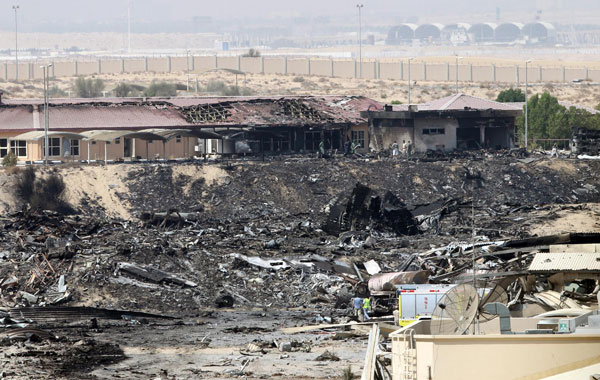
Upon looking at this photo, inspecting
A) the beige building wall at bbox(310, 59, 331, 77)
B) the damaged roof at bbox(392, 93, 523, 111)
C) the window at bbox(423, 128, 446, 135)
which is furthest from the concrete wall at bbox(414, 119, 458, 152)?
the beige building wall at bbox(310, 59, 331, 77)

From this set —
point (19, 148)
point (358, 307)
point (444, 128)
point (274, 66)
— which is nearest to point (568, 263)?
point (358, 307)

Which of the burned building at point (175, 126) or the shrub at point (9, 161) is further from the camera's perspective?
the burned building at point (175, 126)

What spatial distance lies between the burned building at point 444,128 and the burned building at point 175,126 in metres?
1.83

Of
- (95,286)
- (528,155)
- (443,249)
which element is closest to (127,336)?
(95,286)

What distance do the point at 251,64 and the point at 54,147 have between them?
83.6 m

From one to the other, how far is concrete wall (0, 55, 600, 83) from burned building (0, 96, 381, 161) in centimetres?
6297

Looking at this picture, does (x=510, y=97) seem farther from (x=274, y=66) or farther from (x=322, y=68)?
(x=274, y=66)

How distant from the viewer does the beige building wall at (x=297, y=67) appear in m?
152

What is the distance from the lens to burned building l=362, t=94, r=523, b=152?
7838 centimetres

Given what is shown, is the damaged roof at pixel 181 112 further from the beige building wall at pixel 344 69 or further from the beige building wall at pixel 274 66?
the beige building wall at pixel 274 66

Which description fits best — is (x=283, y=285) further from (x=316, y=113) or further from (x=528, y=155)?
(x=316, y=113)

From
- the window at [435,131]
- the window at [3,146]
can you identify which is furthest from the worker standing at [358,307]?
the window at [435,131]

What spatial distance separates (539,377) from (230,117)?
215 ft

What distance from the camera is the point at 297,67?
152750 millimetres
